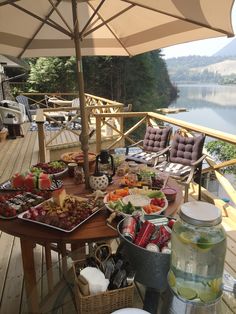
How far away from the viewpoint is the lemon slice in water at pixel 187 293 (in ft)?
2.57

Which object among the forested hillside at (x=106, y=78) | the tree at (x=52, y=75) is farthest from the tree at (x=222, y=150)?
the tree at (x=52, y=75)

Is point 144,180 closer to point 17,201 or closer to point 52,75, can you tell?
point 17,201

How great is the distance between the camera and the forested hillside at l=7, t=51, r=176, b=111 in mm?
16688

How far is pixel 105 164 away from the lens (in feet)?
6.38

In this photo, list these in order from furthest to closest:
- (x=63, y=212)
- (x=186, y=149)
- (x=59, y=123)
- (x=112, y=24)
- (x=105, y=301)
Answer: (x=59, y=123) < (x=186, y=149) < (x=112, y=24) < (x=63, y=212) < (x=105, y=301)

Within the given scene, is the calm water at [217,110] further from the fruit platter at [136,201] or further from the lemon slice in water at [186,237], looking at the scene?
the lemon slice in water at [186,237]

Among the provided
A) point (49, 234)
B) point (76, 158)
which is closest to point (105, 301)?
point (49, 234)

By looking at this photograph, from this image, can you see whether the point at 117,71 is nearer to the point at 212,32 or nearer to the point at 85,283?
the point at 212,32

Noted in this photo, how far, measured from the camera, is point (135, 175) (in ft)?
6.38

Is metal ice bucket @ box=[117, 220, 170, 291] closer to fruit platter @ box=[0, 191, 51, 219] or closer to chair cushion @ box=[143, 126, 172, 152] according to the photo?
fruit platter @ box=[0, 191, 51, 219]

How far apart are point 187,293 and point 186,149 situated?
3111 mm

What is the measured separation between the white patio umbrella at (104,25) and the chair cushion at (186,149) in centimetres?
157

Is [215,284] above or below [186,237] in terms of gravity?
below

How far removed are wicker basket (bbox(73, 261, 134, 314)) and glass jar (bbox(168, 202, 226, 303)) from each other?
0.17m
